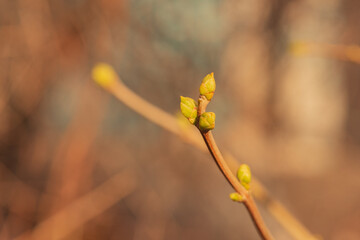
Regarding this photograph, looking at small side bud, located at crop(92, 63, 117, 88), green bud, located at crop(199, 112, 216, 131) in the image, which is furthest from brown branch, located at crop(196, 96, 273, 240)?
small side bud, located at crop(92, 63, 117, 88)

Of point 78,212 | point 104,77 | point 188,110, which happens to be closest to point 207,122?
point 188,110

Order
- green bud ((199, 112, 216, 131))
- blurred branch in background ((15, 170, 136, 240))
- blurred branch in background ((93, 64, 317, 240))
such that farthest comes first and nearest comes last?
blurred branch in background ((15, 170, 136, 240)) < blurred branch in background ((93, 64, 317, 240)) < green bud ((199, 112, 216, 131))

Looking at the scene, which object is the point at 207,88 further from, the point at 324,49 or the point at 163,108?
the point at 163,108

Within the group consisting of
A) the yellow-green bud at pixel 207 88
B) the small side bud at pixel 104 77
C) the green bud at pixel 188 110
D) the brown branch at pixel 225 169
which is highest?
the small side bud at pixel 104 77

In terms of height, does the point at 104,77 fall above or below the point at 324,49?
below

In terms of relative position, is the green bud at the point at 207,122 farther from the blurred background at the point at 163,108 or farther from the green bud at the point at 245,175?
the blurred background at the point at 163,108

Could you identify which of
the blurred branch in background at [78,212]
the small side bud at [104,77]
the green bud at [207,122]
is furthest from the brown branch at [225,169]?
the blurred branch in background at [78,212]

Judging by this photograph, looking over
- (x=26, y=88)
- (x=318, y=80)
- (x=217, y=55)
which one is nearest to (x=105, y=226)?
(x=26, y=88)

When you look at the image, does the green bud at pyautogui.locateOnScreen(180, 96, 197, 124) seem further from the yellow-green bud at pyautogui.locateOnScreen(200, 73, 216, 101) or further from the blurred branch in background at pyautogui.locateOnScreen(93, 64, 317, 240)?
the blurred branch in background at pyautogui.locateOnScreen(93, 64, 317, 240)
